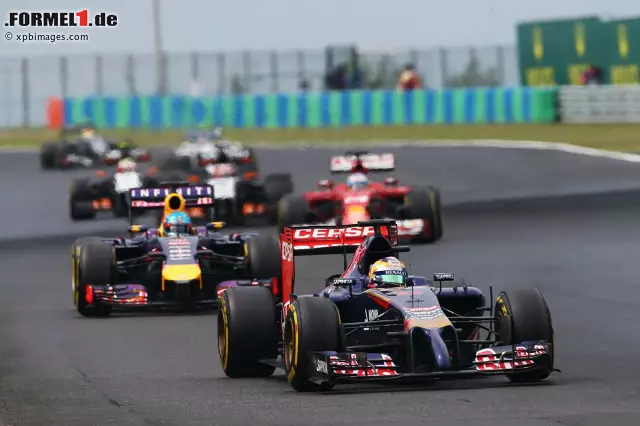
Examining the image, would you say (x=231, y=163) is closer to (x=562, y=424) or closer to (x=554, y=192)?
(x=554, y=192)

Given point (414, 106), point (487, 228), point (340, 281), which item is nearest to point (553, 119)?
point (414, 106)

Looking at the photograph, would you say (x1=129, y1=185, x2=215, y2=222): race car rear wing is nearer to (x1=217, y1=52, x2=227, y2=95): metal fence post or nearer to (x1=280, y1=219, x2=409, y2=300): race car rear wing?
(x1=280, y1=219, x2=409, y2=300): race car rear wing

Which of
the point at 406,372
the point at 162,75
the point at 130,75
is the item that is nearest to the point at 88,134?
the point at 162,75

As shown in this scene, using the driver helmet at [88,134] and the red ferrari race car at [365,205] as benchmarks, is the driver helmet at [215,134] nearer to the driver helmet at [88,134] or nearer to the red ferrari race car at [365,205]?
the red ferrari race car at [365,205]

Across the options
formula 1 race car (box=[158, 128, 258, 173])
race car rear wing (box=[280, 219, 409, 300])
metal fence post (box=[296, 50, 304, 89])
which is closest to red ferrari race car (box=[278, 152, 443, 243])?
formula 1 race car (box=[158, 128, 258, 173])

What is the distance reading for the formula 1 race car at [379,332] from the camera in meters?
12.8

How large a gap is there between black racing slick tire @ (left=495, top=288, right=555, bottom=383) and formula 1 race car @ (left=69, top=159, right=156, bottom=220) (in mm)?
21858

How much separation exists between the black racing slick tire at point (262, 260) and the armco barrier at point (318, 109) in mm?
36636

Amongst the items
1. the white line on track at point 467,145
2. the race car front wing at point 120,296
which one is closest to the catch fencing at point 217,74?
the white line on track at point 467,145

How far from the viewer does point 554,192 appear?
35688 mm

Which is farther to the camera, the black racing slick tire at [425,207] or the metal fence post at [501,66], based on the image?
the metal fence post at [501,66]

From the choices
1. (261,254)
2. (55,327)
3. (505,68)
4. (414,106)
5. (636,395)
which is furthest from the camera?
(505,68)

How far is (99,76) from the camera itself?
237 ft

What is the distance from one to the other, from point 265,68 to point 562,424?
62361mm
